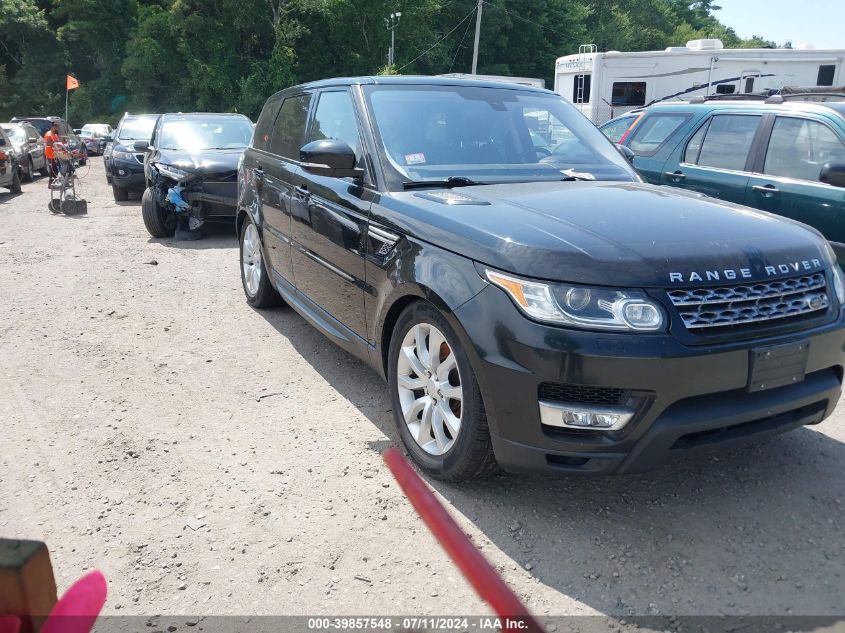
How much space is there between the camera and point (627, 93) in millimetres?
19094

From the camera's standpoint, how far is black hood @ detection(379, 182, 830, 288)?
2697 mm

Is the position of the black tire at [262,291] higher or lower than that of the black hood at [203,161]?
lower

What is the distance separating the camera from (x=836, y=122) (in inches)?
230

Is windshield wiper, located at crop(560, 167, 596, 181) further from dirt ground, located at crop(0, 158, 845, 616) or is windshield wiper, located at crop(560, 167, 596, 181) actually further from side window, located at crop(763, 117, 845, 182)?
side window, located at crop(763, 117, 845, 182)

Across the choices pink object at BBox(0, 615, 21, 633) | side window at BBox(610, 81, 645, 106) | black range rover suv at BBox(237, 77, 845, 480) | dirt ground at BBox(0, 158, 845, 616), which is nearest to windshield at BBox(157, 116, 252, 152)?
dirt ground at BBox(0, 158, 845, 616)

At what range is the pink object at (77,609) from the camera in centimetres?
115

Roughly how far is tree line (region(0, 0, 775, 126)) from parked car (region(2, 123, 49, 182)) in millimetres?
14229

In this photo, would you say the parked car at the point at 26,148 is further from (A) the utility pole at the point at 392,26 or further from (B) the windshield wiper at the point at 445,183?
(A) the utility pole at the point at 392,26

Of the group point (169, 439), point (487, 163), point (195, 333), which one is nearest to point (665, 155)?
point (487, 163)

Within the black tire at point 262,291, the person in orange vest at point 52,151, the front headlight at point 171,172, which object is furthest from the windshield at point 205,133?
the black tire at point 262,291

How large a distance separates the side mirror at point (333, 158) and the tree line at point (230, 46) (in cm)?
3202

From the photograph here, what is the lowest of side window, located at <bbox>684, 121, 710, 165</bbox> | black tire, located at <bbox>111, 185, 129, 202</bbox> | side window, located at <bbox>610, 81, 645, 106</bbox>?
black tire, located at <bbox>111, 185, 129, 202</bbox>

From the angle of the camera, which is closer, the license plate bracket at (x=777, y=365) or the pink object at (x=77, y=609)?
the pink object at (x=77, y=609)

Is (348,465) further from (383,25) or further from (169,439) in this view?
(383,25)
